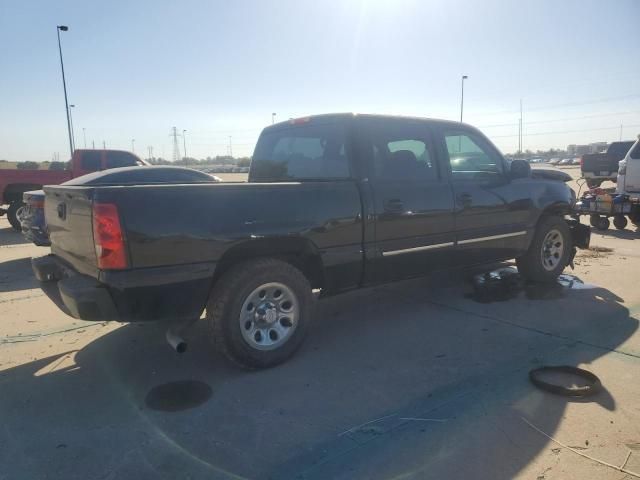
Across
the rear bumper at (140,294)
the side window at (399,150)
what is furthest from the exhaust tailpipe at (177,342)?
the side window at (399,150)

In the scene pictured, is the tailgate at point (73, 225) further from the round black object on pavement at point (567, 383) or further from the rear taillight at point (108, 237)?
the round black object on pavement at point (567, 383)

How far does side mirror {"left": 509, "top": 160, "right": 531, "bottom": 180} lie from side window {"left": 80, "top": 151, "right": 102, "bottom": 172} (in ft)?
34.2

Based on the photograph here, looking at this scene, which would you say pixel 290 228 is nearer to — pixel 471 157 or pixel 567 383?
pixel 567 383

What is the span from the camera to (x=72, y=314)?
336 centimetres

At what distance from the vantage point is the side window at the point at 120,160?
12.5 m

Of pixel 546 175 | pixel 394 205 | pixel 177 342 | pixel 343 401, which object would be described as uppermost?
pixel 546 175

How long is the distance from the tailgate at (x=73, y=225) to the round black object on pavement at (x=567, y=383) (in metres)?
3.13

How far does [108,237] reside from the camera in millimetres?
3057

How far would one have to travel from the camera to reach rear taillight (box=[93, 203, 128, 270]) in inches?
120

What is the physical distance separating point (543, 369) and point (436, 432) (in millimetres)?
1284

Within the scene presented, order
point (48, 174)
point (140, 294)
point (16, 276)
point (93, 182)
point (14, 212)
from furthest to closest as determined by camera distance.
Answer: point (14, 212)
point (48, 174)
point (16, 276)
point (93, 182)
point (140, 294)

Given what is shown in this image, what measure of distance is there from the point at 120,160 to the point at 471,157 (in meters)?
10.0

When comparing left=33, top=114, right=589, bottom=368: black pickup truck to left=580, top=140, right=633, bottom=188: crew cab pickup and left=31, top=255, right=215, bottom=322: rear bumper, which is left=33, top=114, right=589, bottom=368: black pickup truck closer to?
left=31, top=255, right=215, bottom=322: rear bumper

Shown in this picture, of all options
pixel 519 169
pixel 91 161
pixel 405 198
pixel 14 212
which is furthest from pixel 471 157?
pixel 14 212
